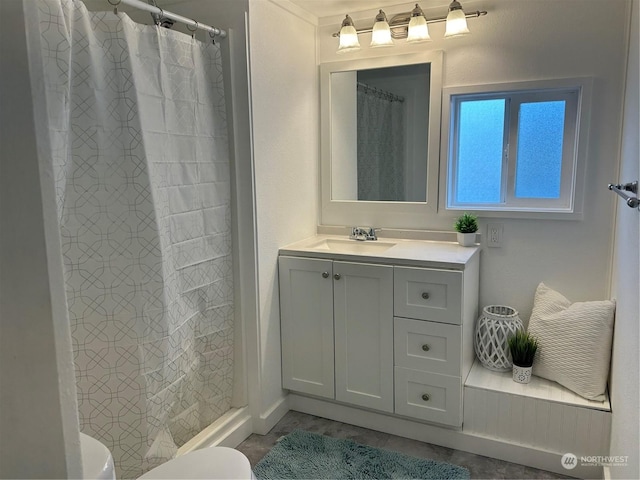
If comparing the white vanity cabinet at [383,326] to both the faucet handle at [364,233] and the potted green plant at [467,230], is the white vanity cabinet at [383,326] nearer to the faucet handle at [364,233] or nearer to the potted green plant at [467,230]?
the potted green plant at [467,230]

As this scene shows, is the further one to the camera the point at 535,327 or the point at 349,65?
the point at 349,65

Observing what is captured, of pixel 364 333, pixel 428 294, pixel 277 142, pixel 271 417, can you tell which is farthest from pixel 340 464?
pixel 277 142

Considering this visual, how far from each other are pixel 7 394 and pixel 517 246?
228 centimetres

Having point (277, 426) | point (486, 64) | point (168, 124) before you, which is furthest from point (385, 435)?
point (486, 64)

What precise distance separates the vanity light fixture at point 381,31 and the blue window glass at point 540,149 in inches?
30.6

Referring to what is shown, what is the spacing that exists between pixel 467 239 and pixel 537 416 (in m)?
0.88

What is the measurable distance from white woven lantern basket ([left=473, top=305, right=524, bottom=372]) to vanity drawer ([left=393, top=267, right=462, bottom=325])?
0.32m

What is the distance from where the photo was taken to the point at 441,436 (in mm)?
2256

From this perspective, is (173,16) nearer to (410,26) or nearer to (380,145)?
(410,26)

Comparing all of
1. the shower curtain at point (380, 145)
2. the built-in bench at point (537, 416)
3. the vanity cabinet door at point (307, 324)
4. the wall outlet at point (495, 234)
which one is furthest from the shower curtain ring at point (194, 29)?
the built-in bench at point (537, 416)

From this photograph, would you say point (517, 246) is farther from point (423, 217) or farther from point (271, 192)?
point (271, 192)

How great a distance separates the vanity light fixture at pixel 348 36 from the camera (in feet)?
8.04

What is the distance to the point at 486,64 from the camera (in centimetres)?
238

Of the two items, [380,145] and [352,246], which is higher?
[380,145]
